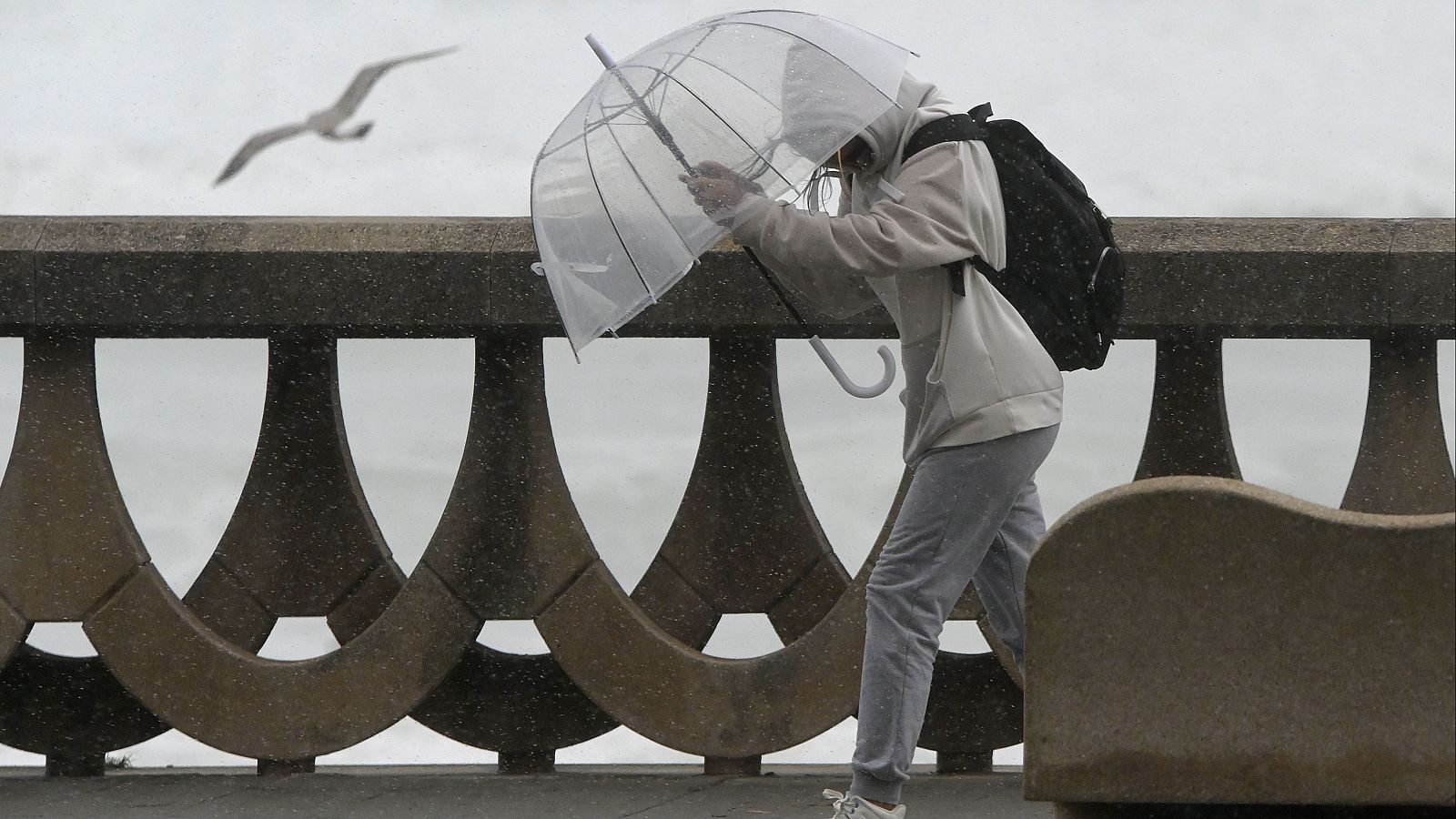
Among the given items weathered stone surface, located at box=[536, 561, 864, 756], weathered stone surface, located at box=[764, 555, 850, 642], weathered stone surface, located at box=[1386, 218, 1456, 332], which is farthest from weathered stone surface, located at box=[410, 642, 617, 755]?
weathered stone surface, located at box=[1386, 218, 1456, 332]

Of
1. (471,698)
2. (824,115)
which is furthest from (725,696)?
(824,115)

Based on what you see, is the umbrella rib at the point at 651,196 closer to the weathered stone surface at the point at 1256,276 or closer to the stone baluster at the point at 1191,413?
the weathered stone surface at the point at 1256,276

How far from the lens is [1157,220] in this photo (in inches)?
171

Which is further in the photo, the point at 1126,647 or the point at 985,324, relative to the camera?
the point at 985,324

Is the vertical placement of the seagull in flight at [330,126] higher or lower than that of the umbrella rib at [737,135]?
higher

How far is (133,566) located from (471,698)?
1.02 m

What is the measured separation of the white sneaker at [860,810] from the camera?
328cm

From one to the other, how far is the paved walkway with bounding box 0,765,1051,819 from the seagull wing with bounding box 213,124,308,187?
169 cm

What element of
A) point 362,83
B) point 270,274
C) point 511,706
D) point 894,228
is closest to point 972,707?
point 511,706

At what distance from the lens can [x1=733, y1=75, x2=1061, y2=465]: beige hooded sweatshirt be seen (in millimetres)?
3113

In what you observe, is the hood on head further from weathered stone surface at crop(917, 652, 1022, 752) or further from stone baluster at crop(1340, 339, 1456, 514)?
stone baluster at crop(1340, 339, 1456, 514)

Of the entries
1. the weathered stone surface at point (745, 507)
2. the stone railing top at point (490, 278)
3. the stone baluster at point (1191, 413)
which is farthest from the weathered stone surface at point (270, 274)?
the stone baluster at point (1191, 413)

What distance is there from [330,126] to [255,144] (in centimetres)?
80

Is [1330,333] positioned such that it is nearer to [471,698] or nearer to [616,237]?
[616,237]
